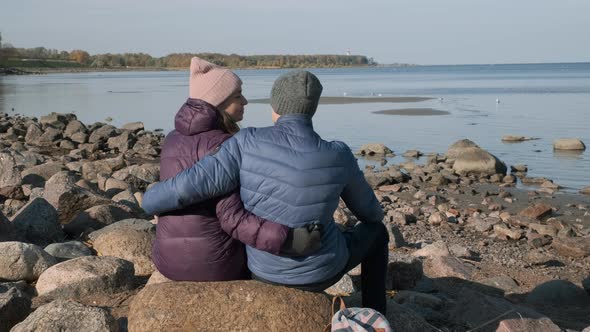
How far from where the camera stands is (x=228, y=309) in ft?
14.2

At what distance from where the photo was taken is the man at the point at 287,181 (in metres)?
4.18

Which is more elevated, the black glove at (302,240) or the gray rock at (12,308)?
the black glove at (302,240)

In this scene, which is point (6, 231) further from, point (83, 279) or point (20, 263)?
point (83, 279)

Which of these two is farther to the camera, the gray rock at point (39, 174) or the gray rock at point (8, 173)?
the gray rock at point (39, 174)

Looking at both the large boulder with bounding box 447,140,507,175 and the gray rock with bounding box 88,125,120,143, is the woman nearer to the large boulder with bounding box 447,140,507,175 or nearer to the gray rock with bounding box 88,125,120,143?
the large boulder with bounding box 447,140,507,175

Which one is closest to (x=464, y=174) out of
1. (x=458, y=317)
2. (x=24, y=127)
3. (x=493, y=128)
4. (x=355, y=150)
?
(x=355, y=150)

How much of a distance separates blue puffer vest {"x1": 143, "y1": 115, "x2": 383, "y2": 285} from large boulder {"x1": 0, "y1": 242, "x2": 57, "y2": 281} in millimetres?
2343

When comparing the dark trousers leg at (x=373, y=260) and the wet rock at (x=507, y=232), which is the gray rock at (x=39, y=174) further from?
the dark trousers leg at (x=373, y=260)

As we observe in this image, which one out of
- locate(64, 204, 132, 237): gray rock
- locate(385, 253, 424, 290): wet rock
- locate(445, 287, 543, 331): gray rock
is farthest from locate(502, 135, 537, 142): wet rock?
locate(445, 287, 543, 331): gray rock

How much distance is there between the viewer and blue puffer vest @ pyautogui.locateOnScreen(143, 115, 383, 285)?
13.7 feet

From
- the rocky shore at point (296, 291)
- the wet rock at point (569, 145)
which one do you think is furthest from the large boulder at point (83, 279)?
the wet rock at point (569, 145)

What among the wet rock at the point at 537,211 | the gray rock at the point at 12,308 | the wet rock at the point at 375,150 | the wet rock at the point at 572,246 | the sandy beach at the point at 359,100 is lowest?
the sandy beach at the point at 359,100

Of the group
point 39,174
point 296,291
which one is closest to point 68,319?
point 296,291

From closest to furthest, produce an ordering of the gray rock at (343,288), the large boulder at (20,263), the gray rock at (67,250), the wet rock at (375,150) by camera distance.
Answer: the gray rock at (343,288) < the large boulder at (20,263) < the gray rock at (67,250) < the wet rock at (375,150)
